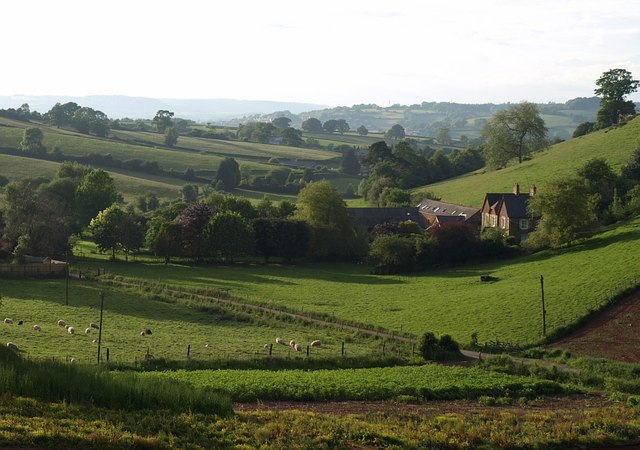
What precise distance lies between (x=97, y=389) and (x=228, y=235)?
62.6 m

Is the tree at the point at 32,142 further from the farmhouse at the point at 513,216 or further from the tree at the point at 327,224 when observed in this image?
the farmhouse at the point at 513,216

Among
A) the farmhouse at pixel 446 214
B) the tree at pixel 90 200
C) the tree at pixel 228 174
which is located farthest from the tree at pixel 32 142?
the farmhouse at pixel 446 214

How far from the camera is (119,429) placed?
1081 inches

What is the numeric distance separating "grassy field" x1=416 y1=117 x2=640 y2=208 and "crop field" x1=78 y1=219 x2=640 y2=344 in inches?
1171

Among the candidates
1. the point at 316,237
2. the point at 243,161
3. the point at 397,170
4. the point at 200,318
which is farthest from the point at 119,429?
the point at 243,161

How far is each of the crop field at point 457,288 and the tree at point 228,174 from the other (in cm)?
6819

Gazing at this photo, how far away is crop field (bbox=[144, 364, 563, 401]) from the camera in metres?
A: 39.1

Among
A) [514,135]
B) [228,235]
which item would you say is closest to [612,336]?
[228,235]

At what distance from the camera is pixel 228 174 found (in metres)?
163

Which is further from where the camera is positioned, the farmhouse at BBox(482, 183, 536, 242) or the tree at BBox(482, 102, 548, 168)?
the tree at BBox(482, 102, 548, 168)

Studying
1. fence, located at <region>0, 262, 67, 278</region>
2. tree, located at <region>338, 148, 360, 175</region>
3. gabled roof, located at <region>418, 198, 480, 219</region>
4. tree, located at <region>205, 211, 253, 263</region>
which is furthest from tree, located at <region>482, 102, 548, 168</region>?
fence, located at <region>0, 262, 67, 278</region>

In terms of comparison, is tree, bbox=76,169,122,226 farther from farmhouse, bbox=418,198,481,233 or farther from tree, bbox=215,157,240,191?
tree, bbox=215,157,240,191

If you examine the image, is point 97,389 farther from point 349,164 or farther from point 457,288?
point 349,164

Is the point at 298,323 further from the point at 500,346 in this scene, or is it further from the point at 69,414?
the point at 69,414
